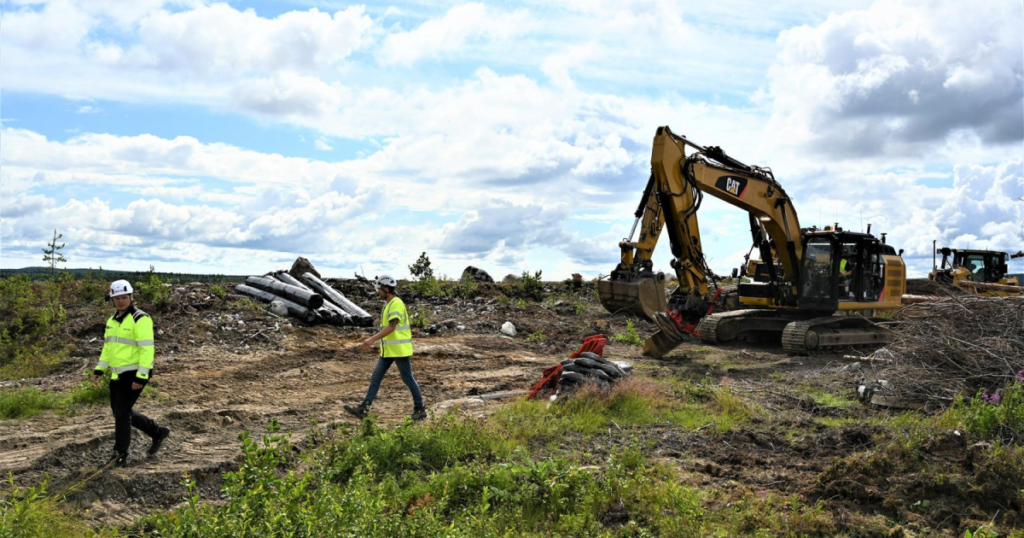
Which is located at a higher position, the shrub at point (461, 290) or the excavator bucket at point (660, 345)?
the shrub at point (461, 290)

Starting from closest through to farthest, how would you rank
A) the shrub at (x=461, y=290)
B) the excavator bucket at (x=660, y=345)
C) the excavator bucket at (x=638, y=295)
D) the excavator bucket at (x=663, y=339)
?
the excavator bucket at (x=663, y=339) → the excavator bucket at (x=660, y=345) → the excavator bucket at (x=638, y=295) → the shrub at (x=461, y=290)

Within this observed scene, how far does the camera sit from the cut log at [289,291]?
17.4 metres

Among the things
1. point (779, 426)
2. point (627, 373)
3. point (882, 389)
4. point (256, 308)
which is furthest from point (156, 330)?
point (882, 389)

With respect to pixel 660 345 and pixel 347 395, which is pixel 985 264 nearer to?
pixel 660 345

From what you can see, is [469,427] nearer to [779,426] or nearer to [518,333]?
[779,426]

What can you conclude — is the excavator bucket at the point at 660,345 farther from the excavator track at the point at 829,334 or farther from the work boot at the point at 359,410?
the work boot at the point at 359,410

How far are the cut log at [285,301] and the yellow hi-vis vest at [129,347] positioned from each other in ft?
31.8

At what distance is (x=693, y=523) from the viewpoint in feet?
18.1

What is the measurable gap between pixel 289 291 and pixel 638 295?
7972 mm

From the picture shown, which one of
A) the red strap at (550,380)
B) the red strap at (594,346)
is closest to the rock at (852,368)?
the red strap at (594,346)

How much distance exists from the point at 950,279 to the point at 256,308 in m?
19.3

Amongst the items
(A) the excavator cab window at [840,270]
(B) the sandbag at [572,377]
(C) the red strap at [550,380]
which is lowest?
(C) the red strap at [550,380]

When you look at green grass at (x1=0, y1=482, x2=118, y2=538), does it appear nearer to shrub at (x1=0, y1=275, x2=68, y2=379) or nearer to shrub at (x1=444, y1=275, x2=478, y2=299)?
shrub at (x1=0, y1=275, x2=68, y2=379)

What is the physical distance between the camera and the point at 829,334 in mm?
15320
